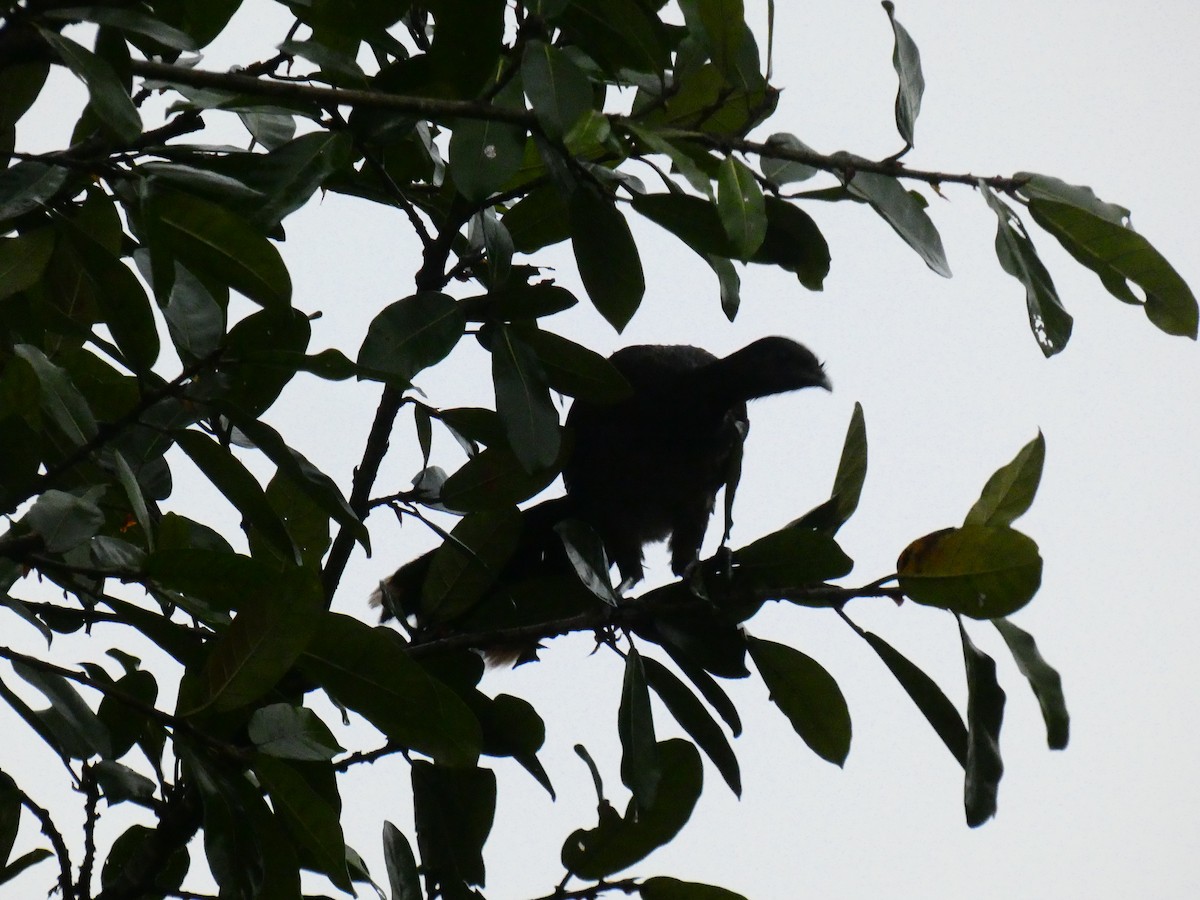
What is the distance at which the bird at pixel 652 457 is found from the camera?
3.34 m

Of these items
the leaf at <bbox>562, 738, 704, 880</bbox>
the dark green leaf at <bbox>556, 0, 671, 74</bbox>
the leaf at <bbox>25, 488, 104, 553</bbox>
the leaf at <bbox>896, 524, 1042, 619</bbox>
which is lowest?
the leaf at <bbox>562, 738, 704, 880</bbox>

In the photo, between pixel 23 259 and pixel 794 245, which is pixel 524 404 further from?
pixel 23 259

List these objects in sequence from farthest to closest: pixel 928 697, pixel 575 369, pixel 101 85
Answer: pixel 575 369 → pixel 928 697 → pixel 101 85

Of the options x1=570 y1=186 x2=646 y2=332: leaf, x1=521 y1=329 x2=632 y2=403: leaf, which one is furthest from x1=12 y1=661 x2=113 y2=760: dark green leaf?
x1=570 y1=186 x2=646 y2=332: leaf

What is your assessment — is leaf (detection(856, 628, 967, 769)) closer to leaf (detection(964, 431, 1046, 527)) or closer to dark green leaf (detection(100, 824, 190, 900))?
leaf (detection(964, 431, 1046, 527))

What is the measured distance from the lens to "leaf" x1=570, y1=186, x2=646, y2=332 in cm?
172

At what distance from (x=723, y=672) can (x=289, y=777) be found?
757 millimetres

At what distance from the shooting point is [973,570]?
1698 millimetres

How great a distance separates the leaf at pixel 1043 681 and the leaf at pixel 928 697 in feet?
0.44

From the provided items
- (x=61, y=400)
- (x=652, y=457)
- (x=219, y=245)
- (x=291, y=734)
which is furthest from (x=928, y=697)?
(x=652, y=457)

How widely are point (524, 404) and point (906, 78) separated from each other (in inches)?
28.9

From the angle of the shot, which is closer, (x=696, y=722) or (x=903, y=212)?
(x=903, y=212)

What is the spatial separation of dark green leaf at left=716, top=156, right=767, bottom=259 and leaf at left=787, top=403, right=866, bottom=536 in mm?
672

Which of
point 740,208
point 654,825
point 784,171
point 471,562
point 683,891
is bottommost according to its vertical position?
point 683,891
